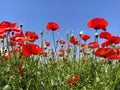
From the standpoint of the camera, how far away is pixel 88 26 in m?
4.27

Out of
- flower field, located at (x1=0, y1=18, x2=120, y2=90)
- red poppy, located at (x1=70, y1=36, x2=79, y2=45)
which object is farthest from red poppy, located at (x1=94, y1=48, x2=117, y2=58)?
red poppy, located at (x1=70, y1=36, x2=79, y2=45)

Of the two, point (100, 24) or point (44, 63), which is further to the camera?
point (44, 63)

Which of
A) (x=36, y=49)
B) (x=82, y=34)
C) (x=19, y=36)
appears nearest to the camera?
(x=36, y=49)

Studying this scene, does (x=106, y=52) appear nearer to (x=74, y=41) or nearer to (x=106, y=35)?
(x=106, y=35)

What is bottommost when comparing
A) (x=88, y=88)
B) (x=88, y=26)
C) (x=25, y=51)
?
(x=88, y=88)

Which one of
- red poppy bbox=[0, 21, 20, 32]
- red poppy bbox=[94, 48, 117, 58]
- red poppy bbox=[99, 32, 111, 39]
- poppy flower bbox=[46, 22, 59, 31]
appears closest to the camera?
red poppy bbox=[0, 21, 20, 32]

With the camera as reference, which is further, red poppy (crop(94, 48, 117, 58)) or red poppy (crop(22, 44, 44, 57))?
red poppy (crop(94, 48, 117, 58))

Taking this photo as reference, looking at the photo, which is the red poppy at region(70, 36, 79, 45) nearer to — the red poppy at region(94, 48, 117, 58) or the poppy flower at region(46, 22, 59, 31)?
the poppy flower at region(46, 22, 59, 31)

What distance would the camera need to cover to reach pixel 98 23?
4250mm

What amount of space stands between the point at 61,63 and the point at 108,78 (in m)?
1.26

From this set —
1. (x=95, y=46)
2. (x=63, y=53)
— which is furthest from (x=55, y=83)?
(x=63, y=53)

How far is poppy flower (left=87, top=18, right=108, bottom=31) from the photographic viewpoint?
4.25 meters

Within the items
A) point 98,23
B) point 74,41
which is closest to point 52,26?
point 74,41

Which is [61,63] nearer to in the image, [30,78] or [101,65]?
[101,65]
